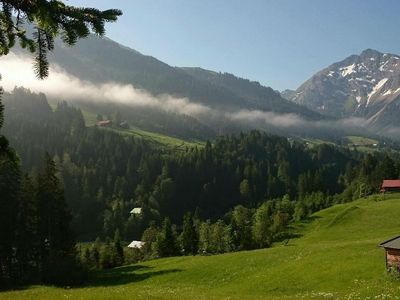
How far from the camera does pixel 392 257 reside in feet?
130

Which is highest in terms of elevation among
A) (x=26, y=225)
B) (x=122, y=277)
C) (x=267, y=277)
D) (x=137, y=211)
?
(x=26, y=225)

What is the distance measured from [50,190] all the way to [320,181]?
132948 mm

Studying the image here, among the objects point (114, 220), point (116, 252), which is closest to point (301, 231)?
point (116, 252)

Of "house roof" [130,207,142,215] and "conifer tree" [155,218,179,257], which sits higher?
"conifer tree" [155,218,179,257]

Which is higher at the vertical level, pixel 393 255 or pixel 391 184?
pixel 391 184

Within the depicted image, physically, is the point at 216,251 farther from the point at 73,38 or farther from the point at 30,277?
the point at 73,38

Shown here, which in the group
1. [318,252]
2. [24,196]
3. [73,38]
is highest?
[73,38]

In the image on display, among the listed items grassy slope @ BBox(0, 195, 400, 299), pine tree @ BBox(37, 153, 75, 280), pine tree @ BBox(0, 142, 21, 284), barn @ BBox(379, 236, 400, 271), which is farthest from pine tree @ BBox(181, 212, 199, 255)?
barn @ BBox(379, 236, 400, 271)

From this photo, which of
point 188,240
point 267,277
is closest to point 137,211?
point 188,240

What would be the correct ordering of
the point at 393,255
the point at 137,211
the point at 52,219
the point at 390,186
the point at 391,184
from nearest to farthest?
the point at 393,255
the point at 52,219
the point at 390,186
the point at 391,184
the point at 137,211

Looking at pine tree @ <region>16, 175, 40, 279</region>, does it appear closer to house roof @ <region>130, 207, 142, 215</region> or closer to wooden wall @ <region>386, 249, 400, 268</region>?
wooden wall @ <region>386, 249, 400, 268</region>

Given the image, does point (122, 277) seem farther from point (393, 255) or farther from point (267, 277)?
point (393, 255)

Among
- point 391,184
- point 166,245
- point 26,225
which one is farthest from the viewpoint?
point 391,184

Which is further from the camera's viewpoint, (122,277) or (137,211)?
(137,211)
